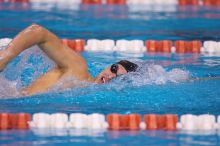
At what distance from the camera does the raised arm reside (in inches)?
185

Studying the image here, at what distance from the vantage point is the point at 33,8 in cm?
1012

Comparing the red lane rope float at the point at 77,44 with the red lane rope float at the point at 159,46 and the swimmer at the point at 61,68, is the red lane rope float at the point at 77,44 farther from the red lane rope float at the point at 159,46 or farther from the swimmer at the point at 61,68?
the swimmer at the point at 61,68

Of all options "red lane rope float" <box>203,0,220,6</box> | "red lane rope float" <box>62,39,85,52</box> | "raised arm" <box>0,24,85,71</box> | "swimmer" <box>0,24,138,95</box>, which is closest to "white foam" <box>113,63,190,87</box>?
"swimmer" <box>0,24,138,95</box>

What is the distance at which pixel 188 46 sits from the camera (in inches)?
307

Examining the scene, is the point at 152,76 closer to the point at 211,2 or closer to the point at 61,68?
the point at 61,68

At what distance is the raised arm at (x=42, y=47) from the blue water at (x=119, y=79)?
0.79ft

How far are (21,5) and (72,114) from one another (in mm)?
5932

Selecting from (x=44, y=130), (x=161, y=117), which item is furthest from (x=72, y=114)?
(x=161, y=117)

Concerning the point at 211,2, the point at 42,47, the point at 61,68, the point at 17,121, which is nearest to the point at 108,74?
the point at 61,68

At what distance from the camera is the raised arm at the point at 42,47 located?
15.4ft

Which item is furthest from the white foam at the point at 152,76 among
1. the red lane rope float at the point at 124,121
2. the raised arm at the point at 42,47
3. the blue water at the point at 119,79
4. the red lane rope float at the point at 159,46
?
the red lane rope float at the point at 159,46

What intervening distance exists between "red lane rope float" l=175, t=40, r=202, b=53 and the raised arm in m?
2.52

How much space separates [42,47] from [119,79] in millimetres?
708

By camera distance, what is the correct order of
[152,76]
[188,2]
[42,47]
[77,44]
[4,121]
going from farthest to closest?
[188,2], [77,44], [152,76], [42,47], [4,121]
